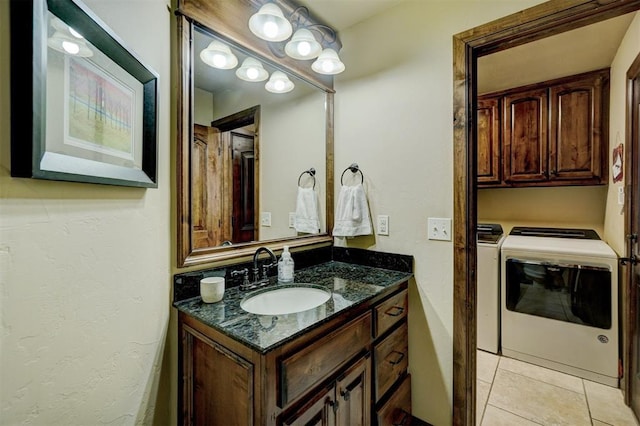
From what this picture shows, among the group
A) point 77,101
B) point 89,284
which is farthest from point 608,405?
point 77,101

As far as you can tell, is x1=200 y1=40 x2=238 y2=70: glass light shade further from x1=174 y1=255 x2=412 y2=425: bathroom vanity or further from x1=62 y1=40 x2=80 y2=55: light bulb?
x1=174 y1=255 x2=412 y2=425: bathroom vanity

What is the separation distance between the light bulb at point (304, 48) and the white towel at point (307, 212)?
79 cm

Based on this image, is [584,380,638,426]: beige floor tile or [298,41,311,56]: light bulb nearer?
[298,41,311,56]: light bulb

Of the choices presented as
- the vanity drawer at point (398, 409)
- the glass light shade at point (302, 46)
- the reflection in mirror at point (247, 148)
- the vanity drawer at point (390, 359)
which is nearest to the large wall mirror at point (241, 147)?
the reflection in mirror at point (247, 148)

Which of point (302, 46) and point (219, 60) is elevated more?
point (302, 46)

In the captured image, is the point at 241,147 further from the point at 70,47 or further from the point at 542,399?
the point at 542,399

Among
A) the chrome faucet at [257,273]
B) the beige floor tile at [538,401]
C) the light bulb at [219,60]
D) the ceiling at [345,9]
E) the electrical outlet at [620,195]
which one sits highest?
the ceiling at [345,9]

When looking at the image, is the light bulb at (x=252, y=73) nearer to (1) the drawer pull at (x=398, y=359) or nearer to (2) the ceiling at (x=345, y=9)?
(2) the ceiling at (x=345, y=9)

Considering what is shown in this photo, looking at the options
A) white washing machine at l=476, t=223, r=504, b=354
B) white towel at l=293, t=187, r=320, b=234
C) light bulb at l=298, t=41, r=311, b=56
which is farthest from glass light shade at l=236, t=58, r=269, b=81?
white washing machine at l=476, t=223, r=504, b=354

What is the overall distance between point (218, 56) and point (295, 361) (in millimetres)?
1367

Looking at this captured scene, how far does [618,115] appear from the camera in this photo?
2014 millimetres

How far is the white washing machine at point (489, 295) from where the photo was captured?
7.89ft

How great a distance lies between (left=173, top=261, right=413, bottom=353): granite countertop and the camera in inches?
35.2

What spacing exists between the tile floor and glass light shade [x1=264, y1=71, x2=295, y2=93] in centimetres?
233
